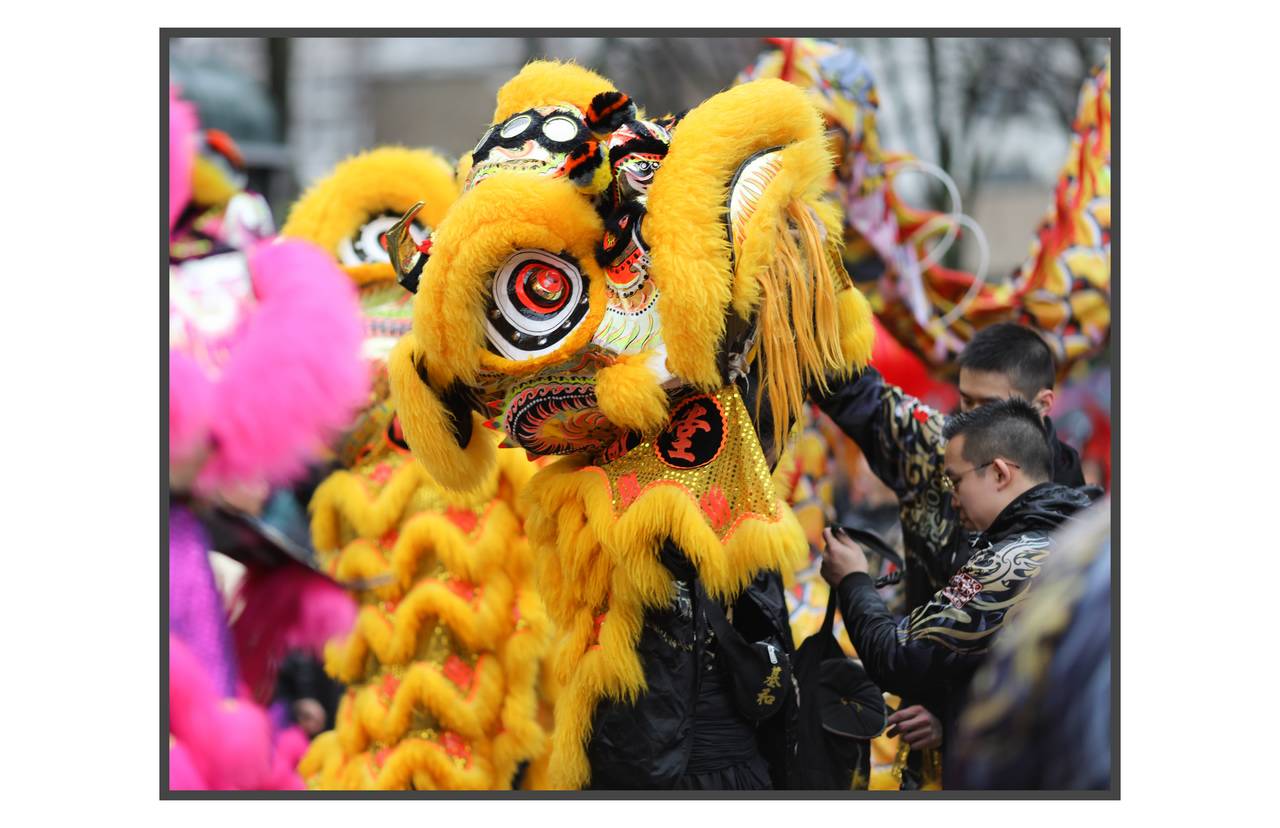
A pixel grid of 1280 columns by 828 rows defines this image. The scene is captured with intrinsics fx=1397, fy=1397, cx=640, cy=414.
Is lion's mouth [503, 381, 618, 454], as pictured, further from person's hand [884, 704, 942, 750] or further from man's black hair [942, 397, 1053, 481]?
person's hand [884, 704, 942, 750]

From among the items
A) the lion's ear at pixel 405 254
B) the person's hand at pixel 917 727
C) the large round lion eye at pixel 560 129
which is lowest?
the person's hand at pixel 917 727

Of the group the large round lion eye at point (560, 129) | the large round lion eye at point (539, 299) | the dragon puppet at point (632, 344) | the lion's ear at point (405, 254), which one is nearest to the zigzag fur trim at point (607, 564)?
the dragon puppet at point (632, 344)

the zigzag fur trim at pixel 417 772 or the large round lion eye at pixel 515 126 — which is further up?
the large round lion eye at pixel 515 126

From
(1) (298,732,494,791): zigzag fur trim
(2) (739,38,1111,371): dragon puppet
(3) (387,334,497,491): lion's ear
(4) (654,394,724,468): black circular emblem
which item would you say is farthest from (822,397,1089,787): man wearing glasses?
(2) (739,38,1111,371): dragon puppet

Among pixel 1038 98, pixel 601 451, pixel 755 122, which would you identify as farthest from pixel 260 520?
pixel 1038 98


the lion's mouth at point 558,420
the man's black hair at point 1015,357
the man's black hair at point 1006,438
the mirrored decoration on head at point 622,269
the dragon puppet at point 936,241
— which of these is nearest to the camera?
the mirrored decoration on head at point 622,269

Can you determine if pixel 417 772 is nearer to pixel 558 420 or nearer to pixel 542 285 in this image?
pixel 558 420

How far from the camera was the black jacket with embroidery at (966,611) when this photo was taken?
258 centimetres

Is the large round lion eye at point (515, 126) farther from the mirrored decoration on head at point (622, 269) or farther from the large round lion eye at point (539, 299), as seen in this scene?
the large round lion eye at point (539, 299)

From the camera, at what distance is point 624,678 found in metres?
2.46

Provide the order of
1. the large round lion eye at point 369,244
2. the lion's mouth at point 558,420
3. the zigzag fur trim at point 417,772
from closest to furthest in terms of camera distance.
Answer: the lion's mouth at point 558,420 < the zigzag fur trim at point 417,772 < the large round lion eye at point 369,244

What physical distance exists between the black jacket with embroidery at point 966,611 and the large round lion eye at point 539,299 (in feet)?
2.68

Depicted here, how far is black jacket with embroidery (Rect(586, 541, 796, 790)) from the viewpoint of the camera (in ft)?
8.13

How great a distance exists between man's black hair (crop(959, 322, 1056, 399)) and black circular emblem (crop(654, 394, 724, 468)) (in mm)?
1008
